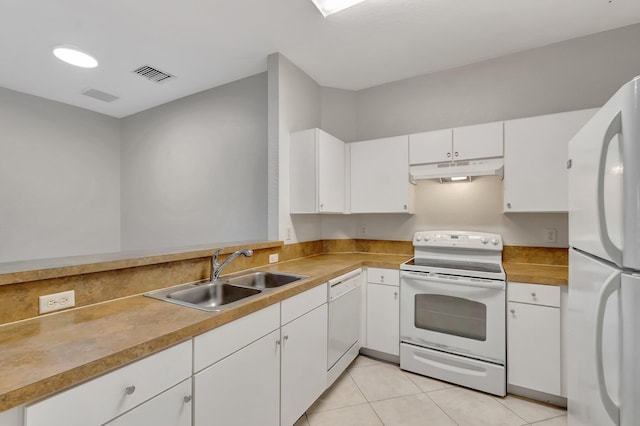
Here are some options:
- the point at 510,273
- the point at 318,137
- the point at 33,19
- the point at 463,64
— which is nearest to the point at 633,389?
the point at 510,273

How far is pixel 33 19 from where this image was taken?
2098mm

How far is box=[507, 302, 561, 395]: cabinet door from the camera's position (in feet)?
6.15

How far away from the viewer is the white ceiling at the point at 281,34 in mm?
1952

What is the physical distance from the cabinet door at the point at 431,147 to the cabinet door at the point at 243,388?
1881 millimetres

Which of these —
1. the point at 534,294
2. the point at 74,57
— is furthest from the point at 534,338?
the point at 74,57

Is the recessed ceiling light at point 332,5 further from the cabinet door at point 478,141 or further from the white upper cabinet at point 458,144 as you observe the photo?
the cabinet door at point 478,141

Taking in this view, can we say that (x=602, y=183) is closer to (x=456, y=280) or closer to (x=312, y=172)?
(x=456, y=280)

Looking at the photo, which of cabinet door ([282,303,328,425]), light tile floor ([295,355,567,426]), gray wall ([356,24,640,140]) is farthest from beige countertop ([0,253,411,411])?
gray wall ([356,24,640,140])

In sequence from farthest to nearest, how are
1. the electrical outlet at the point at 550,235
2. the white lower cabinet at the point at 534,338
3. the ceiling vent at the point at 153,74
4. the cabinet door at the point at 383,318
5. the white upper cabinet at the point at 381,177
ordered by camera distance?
1. the ceiling vent at the point at 153,74
2. the white upper cabinet at the point at 381,177
3. the cabinet door at the point at 383,318
4. the electrical outlet at the point at 550,235
5. the white lower cabinet at the point at 534,338

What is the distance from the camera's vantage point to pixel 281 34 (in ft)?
7.38

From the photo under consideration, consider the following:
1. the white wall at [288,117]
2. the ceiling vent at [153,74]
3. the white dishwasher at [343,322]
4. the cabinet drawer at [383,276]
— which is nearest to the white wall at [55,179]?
the ceiling vent at [153,74]

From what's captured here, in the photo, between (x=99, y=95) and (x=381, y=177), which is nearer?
(x=381, y=177)

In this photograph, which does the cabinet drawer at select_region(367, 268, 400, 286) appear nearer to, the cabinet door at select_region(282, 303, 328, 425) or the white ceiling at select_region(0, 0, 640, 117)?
the cabinet door at select_region(282, 303, 328, 425)

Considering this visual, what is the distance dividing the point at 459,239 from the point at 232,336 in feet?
6.85
